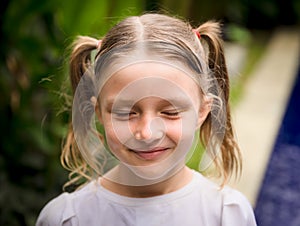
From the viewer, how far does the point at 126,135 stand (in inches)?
65.9

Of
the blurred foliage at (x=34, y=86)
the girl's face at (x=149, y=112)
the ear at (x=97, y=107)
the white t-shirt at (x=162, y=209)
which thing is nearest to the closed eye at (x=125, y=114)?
the girl's face at (x=149, y=112)

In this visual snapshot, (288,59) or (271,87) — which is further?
(288,59)

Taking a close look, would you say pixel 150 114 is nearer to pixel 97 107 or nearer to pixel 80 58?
pixel 97 107

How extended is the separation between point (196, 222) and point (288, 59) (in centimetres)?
459

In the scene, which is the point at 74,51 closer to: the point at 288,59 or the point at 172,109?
the point at 172,109

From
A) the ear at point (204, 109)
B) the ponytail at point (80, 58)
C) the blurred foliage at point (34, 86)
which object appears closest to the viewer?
the ear at point (204, 109)

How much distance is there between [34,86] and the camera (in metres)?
3.33

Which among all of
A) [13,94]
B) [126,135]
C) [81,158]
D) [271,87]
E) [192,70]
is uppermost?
[192,70]

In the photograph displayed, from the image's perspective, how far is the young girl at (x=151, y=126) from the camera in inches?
65.6

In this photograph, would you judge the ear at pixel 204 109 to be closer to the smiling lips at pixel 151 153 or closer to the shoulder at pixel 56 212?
the smiling lips at pixel 151 153

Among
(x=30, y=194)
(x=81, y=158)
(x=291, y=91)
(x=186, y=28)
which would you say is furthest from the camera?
(x=291, y=91)

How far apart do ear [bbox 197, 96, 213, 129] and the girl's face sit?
0.17 ft

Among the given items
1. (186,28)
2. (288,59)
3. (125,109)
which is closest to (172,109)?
(125,109)

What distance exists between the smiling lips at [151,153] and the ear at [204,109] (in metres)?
0.12
